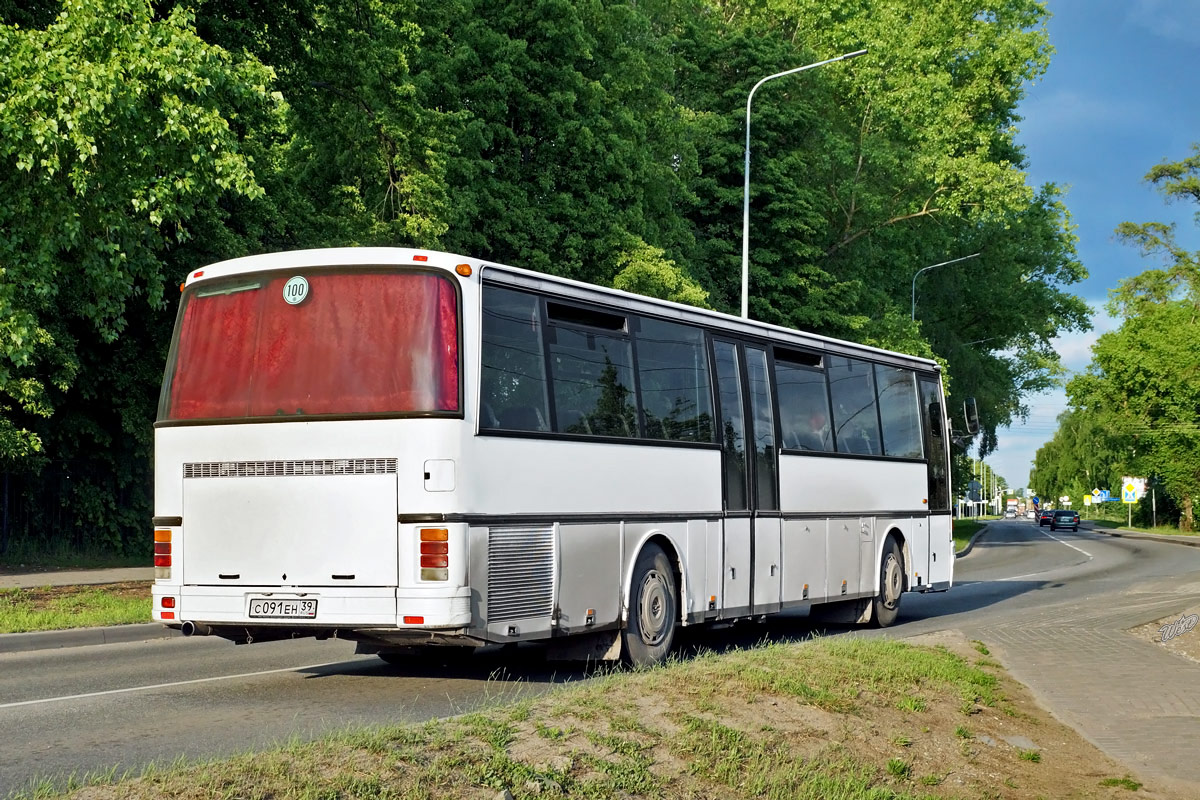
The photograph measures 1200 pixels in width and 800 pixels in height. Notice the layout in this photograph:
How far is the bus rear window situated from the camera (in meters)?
10.4

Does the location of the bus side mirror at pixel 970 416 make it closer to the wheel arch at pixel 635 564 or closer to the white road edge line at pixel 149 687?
the wheel arch at pixel 635 564

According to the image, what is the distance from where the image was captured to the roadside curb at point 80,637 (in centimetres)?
1428

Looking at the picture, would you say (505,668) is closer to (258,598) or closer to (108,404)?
(258,598)

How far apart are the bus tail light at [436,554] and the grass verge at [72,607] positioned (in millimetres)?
6694

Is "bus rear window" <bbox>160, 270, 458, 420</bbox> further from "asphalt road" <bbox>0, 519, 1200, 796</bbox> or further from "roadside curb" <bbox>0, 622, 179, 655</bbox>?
"roadside curb" <bbox>0, 622, 179, 655</bbox>

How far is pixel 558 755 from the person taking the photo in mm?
6996

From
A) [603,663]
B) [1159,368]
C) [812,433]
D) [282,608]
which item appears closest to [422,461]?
[282,608]

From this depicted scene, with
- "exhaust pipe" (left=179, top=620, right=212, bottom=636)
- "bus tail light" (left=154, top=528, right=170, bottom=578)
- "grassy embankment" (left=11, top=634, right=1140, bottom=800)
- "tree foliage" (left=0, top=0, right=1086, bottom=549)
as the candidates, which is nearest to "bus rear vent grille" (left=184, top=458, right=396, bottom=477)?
"bus tail light" (left=154, top=528, right=170, bottom=578)

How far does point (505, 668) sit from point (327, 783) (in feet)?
21.4

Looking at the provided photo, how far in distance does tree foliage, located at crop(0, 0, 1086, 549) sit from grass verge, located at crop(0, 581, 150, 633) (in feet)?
9.25

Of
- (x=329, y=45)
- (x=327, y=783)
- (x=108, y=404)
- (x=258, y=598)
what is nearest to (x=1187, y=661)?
(x=258, y=598)

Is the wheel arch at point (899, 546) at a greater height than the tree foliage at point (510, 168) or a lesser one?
lesser

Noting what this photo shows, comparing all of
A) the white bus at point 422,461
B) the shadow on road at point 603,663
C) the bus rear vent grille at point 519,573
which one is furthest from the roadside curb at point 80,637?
the bus rear vent grille at point 519,573

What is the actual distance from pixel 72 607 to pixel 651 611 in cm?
818
